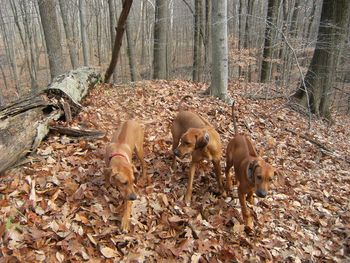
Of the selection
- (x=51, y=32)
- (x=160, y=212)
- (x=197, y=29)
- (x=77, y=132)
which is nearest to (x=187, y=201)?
(x=160, y=212)

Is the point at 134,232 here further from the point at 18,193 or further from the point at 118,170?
the point at 18,193

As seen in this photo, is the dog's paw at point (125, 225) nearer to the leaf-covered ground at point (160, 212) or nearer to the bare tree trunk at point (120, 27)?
the leaf-covered ground at point (160, 212)

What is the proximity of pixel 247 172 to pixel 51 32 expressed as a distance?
24.9ft

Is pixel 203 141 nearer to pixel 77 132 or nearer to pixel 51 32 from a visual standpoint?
pixel 77 132

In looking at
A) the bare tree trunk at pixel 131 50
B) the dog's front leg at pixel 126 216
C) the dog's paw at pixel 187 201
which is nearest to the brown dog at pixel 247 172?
the dog's paw at pixel 187 201

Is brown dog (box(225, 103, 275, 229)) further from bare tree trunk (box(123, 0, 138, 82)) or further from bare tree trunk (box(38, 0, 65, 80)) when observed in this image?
bare tree trunk (box(123, 0, 138, 82))

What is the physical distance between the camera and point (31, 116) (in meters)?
5.31

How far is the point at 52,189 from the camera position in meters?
4.47

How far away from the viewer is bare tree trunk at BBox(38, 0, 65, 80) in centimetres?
900

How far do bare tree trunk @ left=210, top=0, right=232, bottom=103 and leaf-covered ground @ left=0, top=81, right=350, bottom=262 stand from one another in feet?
6.01

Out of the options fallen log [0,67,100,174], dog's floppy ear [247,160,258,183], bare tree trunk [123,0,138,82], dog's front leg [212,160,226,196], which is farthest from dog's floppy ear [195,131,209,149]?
bare tree trunk [123,0,138,82]

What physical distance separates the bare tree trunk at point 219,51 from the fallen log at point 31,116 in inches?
142

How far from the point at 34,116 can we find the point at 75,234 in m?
2.49

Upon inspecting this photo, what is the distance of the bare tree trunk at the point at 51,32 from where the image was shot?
354 inches
